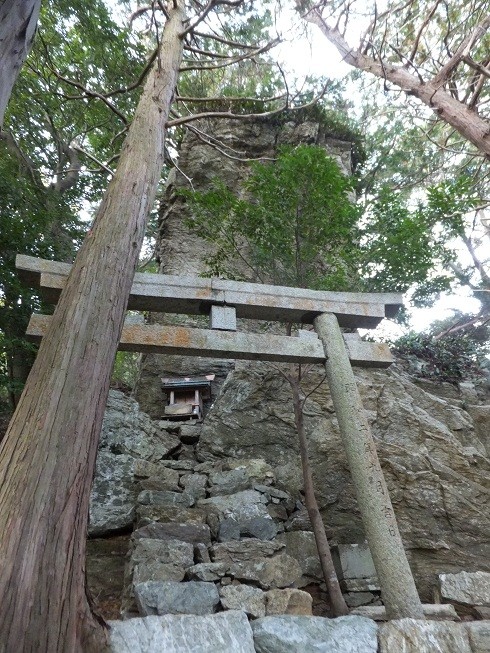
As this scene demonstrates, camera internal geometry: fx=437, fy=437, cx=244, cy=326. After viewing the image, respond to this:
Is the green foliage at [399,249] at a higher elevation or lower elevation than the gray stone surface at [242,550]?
higher

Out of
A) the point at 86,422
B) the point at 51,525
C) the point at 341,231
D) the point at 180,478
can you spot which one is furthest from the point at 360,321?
the point at 51,525

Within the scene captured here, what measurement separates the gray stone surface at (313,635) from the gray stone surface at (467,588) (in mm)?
1778

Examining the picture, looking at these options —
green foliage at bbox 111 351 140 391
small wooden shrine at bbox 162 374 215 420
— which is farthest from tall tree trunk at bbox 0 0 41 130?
green foliage at bbox 111 351 140 391

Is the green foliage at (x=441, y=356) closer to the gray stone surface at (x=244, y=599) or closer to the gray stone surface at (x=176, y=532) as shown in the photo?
the gray stone surface at (x=176, y=532)

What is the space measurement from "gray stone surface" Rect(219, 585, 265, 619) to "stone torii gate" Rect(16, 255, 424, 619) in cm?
92

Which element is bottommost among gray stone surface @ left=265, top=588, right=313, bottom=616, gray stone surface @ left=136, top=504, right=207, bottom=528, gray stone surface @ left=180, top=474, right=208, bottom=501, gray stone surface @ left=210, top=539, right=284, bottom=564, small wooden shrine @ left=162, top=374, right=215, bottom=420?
gray stone surface @ left=265, top=588, right=313, bottom=616

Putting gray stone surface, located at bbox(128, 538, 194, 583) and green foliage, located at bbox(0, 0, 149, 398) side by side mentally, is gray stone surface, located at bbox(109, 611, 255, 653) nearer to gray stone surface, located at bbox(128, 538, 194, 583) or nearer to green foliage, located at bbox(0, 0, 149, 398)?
Result: gray stone surface, located at bbox(128, 538, 194, 583)

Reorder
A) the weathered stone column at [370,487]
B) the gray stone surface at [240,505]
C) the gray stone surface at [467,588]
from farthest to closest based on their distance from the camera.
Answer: the gray stone surface at [240,505] → the gray stone surface at [467,588] → the weathered stone column at [370,487]

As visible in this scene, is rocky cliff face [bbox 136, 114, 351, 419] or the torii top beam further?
rocky cliff face [bbox 136, 114, 351, 419]

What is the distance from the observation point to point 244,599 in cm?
323

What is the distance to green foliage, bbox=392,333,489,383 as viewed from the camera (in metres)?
8.62

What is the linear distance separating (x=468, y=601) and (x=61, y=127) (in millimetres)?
11439

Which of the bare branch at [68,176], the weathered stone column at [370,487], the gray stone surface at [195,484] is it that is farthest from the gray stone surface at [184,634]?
the bare branch at [68,176]

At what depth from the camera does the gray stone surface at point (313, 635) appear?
2506mm
